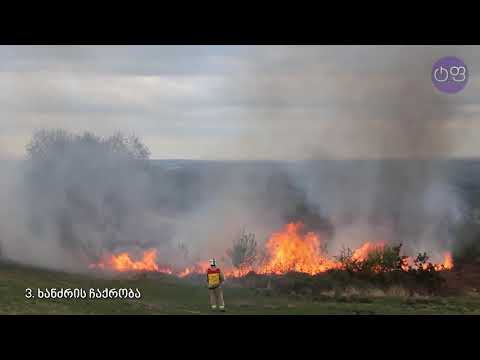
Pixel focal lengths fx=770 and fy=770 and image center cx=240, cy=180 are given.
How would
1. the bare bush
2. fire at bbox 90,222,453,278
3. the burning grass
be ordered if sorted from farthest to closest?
the bare bush < fire at bbox 90,222,453,278 < the burning grass

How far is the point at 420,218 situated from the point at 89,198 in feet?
63.8

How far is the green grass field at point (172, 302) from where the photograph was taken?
36.0m

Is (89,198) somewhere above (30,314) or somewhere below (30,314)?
above

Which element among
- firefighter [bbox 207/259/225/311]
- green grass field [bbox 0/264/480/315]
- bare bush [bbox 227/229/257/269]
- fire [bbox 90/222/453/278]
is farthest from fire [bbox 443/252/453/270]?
firefighter [bbox 207/259/225/311]

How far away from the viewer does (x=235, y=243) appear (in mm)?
44188

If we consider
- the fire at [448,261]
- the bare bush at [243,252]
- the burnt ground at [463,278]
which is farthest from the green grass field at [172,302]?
Answer: the fire at [448,261]

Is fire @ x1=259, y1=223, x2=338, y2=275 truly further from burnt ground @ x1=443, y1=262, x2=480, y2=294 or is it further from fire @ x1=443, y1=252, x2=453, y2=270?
fire @ x1=443, y1=252, x2=453, y2=270

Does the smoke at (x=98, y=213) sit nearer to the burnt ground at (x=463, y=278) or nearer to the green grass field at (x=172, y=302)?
the green grass field at (x=172, y=302)

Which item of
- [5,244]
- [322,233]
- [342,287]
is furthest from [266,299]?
[5,244]

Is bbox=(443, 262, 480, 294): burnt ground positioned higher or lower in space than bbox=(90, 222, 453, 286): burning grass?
lower

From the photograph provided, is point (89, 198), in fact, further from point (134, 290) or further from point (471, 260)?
point (471, 260)

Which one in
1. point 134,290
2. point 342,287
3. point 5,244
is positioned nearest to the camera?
point 134,290

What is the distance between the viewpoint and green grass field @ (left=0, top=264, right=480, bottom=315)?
118ft

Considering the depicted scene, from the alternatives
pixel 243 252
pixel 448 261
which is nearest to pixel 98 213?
pixel 243 252
